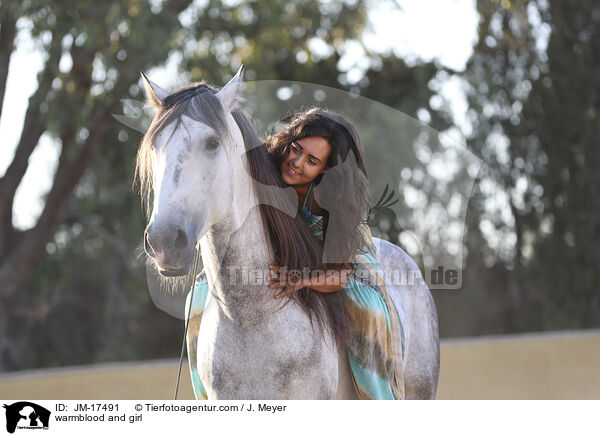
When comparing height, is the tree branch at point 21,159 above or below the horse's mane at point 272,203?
above

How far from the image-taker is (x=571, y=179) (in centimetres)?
1045

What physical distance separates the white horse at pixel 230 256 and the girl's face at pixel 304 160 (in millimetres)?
106

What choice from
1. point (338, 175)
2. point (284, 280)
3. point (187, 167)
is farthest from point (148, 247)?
point (338, 175)

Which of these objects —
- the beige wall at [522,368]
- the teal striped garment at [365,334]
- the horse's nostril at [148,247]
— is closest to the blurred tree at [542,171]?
the beige wall at [522,368]

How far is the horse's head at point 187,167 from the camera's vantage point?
1.78m

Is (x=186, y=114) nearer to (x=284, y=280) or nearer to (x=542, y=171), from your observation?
(x=284, y=280)

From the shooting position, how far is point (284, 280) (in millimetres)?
2160

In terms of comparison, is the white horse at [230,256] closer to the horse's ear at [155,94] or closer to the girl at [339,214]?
the horse's ear at [155,94]

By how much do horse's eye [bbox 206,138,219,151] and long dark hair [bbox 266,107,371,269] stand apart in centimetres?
45

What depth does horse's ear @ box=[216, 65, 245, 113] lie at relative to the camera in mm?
2074

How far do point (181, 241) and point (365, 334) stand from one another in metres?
0.97
